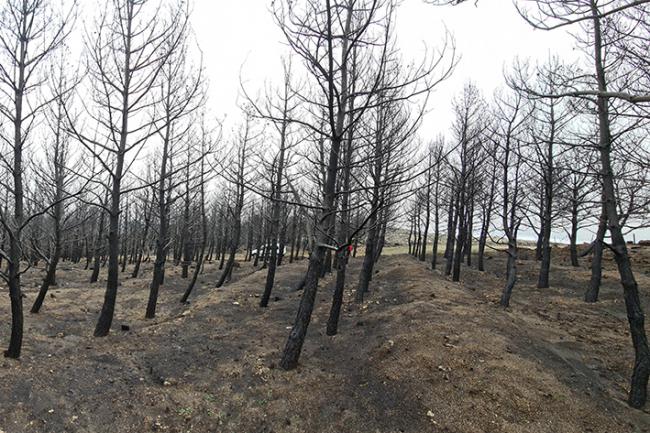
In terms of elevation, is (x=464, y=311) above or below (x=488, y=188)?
below

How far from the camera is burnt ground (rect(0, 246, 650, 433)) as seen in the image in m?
5.25

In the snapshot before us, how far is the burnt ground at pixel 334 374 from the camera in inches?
207

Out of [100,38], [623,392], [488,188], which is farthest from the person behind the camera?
[488,188]

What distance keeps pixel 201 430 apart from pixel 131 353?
3588 mm

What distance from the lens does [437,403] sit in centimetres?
555

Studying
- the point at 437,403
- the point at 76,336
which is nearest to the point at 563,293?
the point at 437,403

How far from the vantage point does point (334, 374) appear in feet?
23.3

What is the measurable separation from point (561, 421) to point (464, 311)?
480 centimetres

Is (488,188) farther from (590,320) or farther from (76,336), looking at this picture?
(76,336)

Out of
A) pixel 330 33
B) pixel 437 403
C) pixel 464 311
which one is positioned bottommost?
pixel 437 403

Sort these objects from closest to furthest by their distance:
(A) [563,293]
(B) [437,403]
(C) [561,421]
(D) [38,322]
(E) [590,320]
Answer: (C) [561,421]
(B) [437,403]
(D) [38,322]
(E) [590,320]
(A) [563,293]

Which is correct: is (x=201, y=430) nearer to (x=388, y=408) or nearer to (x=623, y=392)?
(x=388, y=408)

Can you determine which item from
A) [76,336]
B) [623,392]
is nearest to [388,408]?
[623,392]

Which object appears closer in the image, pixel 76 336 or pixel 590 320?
pixel 76 336
